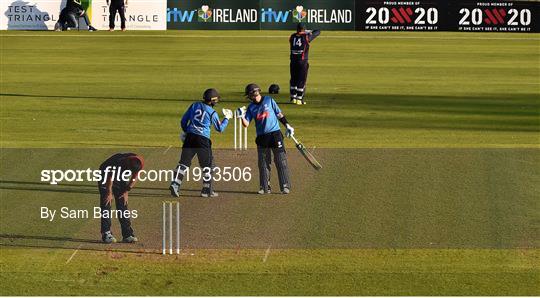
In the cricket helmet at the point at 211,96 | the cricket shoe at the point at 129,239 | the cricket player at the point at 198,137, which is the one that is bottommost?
the cricket shoe at the point at 129,239

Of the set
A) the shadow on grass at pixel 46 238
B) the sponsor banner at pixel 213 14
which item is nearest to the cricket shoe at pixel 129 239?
the shadow on grass at pixel 46 238

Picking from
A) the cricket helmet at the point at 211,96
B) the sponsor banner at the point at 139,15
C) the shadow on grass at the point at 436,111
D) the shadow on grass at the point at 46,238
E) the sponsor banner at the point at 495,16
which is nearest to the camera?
the shadow on grass at the point at 46,238

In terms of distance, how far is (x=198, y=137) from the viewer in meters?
23.0

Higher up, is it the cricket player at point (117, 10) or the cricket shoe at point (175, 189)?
the cricket player at point (117, 10)

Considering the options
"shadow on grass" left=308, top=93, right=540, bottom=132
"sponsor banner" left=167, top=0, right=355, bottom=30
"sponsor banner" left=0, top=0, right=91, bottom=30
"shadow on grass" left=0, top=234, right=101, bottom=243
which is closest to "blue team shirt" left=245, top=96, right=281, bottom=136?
"shadow on grass" left=0, top=234, right=101, bottom=243

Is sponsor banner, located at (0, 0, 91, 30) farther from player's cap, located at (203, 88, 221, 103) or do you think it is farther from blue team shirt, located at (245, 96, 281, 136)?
player's cap, located at (203, 88, 221, 103)

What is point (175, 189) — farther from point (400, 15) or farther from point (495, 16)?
point (495, 16)

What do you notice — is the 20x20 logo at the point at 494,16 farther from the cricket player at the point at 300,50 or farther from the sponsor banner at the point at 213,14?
the cricket player at the point at 300,50

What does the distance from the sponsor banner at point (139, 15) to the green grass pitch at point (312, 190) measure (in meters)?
14.2

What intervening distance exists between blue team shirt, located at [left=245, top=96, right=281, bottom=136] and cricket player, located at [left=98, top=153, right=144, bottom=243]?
3.34m

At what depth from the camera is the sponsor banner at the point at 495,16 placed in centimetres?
6419

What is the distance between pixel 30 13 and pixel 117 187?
42495 mm

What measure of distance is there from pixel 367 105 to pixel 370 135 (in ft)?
19.8

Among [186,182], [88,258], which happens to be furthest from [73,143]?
[88,258]
